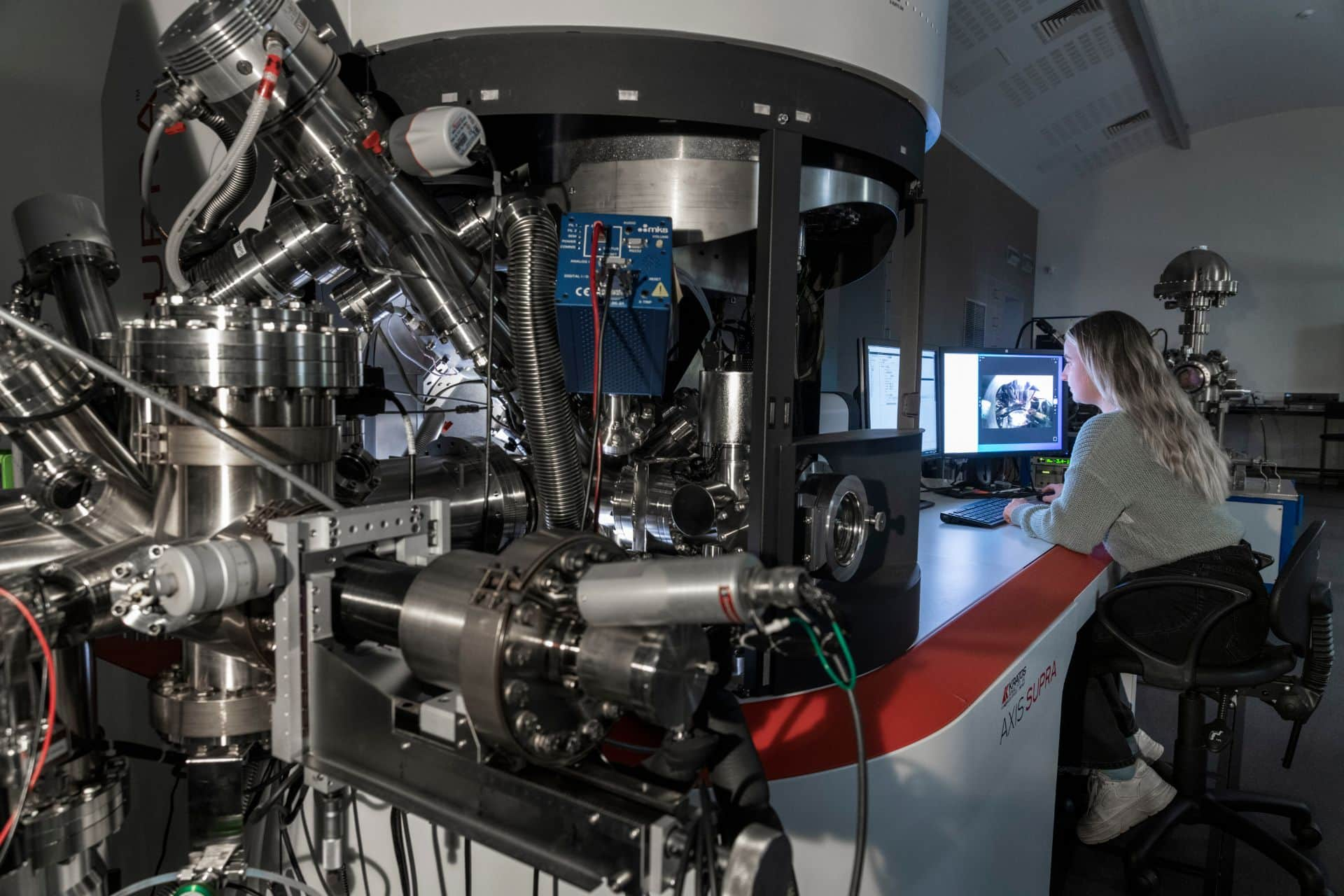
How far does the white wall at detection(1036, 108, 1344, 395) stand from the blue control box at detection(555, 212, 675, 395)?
22.1ft

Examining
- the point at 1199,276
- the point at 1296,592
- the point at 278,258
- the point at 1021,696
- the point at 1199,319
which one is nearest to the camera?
the point at 278,258

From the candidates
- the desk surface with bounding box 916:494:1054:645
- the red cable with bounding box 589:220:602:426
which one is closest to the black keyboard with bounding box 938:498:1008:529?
the desk surface with bounding box 916:494:1054:645

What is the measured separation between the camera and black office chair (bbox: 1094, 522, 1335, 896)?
1.60 meters

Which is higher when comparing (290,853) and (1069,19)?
(1069,19)

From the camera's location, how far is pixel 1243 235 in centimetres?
670

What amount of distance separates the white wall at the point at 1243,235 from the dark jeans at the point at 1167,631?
5662 millimetres

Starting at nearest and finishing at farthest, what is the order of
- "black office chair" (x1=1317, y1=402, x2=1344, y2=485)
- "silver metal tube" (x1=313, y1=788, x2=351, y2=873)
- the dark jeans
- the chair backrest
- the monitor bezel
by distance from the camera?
"silver metal tube" (x1=313, y1=788, x2=351, y2=873) < the chair backrest < the dark jeans < the monitor bezel < "black office chair" (x1=1317, y1=402, x2=1344, y2=485)

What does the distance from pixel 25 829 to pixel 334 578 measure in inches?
12.0

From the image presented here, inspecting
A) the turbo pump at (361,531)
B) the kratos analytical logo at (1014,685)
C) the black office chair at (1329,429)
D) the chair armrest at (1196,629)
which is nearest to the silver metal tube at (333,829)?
the turbo pump at (361,531)

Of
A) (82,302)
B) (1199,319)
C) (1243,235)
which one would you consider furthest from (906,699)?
(1243,235)

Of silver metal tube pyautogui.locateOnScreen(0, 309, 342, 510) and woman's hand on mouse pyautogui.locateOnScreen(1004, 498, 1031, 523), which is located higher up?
Result: silver metal tube pyautogui.locateOnScreen(0, 309, 342, 510)

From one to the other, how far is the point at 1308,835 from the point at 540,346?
201cm

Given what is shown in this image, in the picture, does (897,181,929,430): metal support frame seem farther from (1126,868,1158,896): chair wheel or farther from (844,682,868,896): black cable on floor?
(1126,868,1158,896): chair wheel

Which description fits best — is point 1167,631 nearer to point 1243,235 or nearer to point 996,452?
point 996,452
